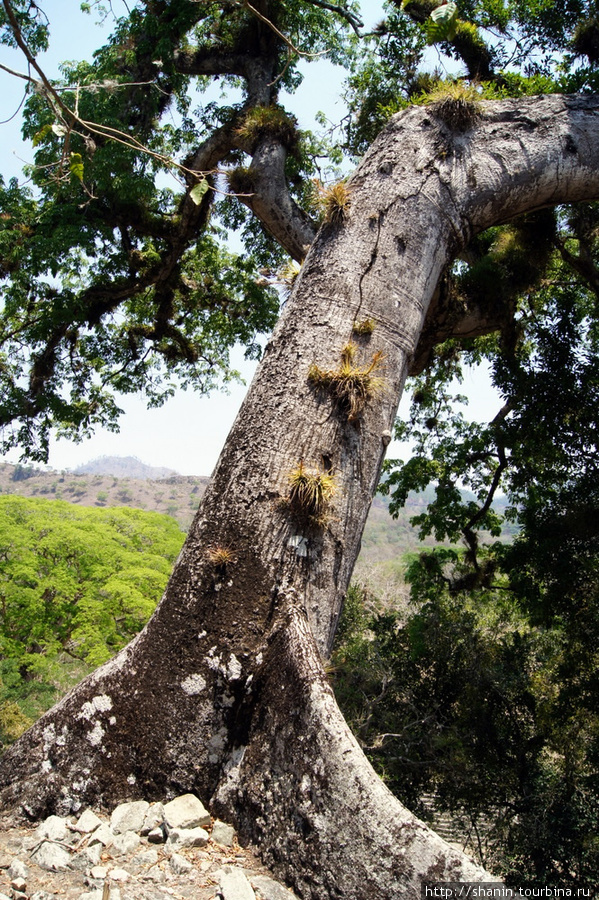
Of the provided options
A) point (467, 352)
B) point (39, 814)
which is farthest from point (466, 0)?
point (39, 814)

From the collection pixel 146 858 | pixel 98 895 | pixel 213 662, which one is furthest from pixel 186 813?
pixel 213 662

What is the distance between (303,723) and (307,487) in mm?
882

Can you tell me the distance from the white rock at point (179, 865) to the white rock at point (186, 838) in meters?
0.06

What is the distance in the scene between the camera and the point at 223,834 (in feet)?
6.63

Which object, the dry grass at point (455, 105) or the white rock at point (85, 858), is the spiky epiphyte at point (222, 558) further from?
the dry grass at point (455, 105)

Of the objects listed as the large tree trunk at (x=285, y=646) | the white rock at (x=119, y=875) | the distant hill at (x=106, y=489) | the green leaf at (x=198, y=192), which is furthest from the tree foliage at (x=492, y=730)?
the distant hill at (x=106, y=489)

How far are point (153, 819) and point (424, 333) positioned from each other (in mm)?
3657

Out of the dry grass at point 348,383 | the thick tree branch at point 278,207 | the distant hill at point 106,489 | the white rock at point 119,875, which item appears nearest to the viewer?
the white rock at point 119,875

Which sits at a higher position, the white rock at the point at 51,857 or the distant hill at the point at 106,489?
the distant hill at the point at 106,489

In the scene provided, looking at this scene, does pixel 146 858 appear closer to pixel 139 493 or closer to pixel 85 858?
pixel 85 858

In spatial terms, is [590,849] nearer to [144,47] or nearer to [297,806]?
[297,806]

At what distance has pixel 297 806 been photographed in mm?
1929

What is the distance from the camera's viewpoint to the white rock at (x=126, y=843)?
6.31ft

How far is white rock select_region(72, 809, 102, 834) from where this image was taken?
203 centimetres
